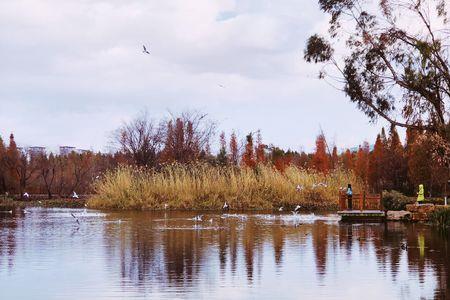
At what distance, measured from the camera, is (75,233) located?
22.1 metres

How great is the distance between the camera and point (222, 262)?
14.7 m

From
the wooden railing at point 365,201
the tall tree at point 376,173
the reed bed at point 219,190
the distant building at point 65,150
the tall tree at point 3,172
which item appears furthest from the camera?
the distant building at point 65,150

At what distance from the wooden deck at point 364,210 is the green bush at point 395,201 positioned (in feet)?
5.15

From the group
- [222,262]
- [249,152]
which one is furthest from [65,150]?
[222,262]

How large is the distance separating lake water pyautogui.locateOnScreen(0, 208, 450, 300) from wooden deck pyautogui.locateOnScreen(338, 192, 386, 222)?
12.4ft

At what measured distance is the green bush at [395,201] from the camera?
31.1 metres

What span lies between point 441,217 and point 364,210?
16.4ft

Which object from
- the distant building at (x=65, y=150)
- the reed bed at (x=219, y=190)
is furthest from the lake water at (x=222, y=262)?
the distant building at (x=65, y=150)

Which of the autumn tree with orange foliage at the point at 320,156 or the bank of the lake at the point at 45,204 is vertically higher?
the autumn tree with orange foliage at the point at 320,156

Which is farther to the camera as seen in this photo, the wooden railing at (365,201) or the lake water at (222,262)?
the wooden railing at (365,201)

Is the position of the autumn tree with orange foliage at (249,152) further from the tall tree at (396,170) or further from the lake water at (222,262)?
the lake water at (222,262)

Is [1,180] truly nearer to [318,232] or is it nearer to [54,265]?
[318,232]

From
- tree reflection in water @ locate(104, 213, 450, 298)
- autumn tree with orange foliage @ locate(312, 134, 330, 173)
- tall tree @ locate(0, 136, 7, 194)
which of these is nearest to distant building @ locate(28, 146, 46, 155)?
tall tree @ locate(0, 136, 7, 194)

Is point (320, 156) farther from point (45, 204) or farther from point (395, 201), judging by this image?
point (395, 201)
